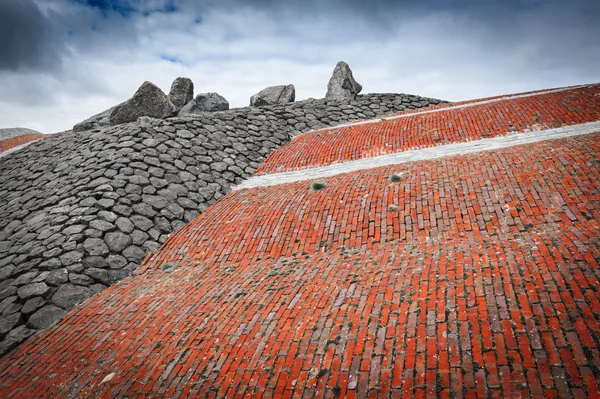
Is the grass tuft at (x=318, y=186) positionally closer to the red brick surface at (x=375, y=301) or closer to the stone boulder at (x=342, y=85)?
the red brick surface at (x=375, y=301)

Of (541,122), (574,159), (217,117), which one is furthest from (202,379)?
(217,117)

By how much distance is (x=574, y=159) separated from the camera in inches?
308

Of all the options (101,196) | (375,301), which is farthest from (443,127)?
(101,196)

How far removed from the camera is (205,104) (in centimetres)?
1988

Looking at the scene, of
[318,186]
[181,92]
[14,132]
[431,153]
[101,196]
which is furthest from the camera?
[14,132]

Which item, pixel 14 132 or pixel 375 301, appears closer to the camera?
pixel 375 301

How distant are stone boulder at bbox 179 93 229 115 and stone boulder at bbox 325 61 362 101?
232 inches

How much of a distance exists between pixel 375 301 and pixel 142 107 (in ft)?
47.2

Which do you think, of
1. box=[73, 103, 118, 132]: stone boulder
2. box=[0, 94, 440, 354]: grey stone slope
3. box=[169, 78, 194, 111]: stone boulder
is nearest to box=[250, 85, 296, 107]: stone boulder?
box=[169, 78, 194, 111]: stone boulder

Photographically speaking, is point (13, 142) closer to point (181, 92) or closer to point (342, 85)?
point (181, 92)

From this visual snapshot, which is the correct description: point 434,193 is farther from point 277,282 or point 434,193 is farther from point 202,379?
point 202,379

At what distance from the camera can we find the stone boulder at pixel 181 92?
21322mm

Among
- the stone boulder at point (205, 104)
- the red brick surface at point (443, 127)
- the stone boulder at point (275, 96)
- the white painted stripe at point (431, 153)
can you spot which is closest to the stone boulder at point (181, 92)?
the stone boulder at point (205, 104)

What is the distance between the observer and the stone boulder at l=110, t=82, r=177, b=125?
51.8 ft
